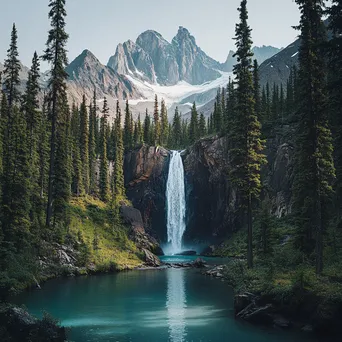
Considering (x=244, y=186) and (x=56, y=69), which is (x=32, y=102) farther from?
(x=244, y=186)

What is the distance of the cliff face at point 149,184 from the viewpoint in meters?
76.6

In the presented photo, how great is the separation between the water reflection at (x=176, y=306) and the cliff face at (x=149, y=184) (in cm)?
3717

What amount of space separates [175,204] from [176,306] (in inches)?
2073

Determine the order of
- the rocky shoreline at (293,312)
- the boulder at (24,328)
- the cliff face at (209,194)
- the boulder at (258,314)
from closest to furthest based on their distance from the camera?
the boulder at (24,328), the rocky shoreline at (293,312), the boulder at (258,314), the cliff face at (209,194)

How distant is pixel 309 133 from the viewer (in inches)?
925

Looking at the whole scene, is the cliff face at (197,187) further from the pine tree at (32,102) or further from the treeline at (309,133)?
the pine tree at (32,102)

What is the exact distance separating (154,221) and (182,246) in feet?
25.4

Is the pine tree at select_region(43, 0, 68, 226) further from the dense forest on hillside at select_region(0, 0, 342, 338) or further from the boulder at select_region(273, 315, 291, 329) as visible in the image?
the boulder at select_region(273, 315, 291, 329)

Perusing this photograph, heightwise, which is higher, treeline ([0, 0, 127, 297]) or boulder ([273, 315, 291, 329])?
treeline ([0, 0, 127, 297])

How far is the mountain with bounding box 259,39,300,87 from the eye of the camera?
566 feet

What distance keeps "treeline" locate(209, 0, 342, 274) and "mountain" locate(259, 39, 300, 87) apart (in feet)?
467

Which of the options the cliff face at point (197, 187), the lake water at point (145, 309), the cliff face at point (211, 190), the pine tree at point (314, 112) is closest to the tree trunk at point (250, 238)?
the lake water at point (145, 309)

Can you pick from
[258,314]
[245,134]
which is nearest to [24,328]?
[258,314]

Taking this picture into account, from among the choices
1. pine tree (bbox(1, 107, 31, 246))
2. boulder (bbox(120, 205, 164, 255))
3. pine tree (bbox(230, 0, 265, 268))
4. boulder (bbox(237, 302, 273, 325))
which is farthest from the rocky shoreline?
boulder (bbox(120, 205, 164, 255))
